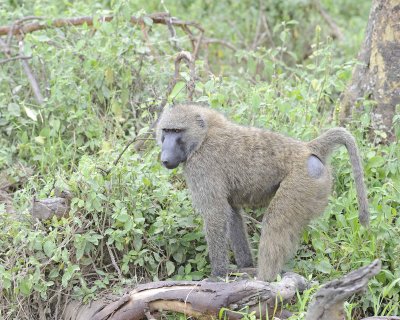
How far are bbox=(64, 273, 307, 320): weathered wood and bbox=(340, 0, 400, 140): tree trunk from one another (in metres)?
1.94

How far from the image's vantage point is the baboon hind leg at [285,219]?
443cm

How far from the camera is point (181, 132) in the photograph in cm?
470

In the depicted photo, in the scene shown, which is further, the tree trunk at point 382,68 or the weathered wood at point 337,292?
the tree trunk at point 382,68

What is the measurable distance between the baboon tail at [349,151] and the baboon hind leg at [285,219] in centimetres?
22

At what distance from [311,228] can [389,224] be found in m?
0.48

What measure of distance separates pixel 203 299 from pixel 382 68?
2.61 metres

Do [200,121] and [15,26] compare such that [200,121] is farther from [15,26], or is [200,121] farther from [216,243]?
[15,26]

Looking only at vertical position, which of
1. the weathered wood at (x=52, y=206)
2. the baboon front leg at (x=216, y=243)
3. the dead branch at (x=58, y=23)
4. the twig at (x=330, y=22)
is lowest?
the baboon front leg at (x=216, y=243)

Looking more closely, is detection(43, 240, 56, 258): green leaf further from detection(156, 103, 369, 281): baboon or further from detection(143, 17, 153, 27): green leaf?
detection(143, 17, 153, 27): green leaf

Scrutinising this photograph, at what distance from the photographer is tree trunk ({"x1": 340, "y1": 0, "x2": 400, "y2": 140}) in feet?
18.8

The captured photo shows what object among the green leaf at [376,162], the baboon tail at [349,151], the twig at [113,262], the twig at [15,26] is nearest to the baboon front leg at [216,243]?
the twig at [113,262]

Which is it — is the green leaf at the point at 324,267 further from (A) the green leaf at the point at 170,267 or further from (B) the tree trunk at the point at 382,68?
(B) the tree trunk at the point at 382,68

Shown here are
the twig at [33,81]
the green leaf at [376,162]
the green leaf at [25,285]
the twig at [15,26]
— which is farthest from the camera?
the twig at [15,26]

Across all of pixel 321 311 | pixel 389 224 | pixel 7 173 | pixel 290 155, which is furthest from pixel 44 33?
pixel 321 311
